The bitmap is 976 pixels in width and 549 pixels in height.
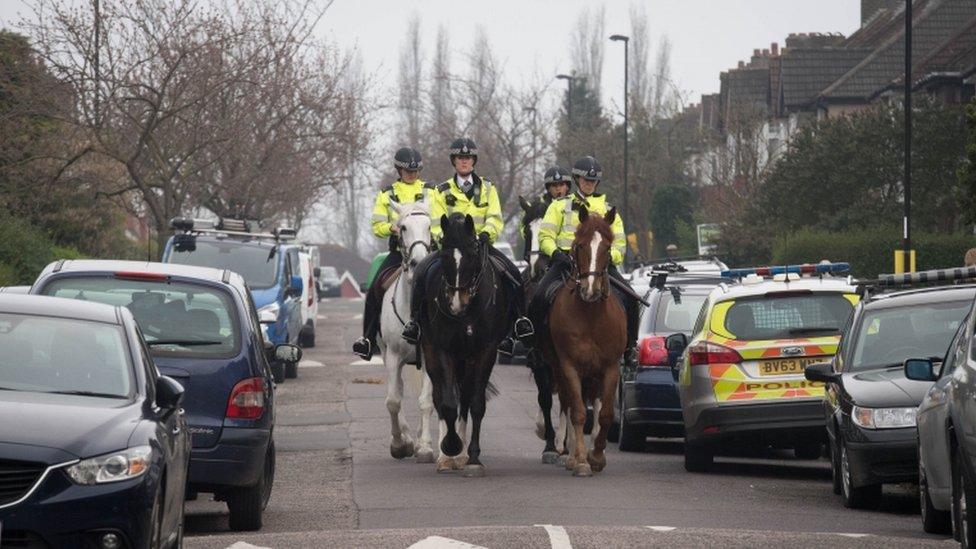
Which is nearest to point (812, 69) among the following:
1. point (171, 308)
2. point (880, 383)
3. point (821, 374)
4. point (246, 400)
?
point (821, 374)

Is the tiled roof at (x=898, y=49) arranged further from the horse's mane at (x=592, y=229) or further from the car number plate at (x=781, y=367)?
the horse's mane at (x=592, y=229)

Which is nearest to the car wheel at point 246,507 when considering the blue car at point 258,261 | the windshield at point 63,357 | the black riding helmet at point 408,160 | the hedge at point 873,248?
the windshield at point 63,357

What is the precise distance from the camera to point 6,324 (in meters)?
10.4

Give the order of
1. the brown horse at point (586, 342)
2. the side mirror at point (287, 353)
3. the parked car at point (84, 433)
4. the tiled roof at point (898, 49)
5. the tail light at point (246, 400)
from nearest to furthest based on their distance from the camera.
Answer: the parked car at point (84, 433), the tail light at point (246, 400), the side mirror at point (287, 353), the brown horse at point (586, 342), the tiled roof at point (898, 49)

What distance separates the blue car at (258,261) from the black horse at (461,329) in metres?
13.2

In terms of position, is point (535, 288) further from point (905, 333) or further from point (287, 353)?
point (905, 333)

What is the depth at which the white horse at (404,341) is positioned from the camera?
17.2m

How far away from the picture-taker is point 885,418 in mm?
13719

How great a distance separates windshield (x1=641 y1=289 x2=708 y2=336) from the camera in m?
20.1

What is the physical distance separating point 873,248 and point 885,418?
24090 millimetres

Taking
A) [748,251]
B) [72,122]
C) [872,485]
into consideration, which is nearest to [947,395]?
[872,485]

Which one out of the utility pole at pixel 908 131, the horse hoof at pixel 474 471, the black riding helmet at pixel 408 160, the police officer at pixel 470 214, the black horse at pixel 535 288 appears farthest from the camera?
the utility pole at pixel 908 131

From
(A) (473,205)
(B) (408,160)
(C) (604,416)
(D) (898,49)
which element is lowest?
(C) (604,416)

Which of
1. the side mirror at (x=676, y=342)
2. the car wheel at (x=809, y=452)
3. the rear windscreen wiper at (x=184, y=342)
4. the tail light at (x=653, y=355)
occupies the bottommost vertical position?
the car wheel at (x=809, y=452)
